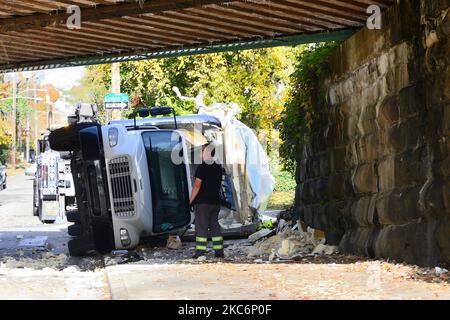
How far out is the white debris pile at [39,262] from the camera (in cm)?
1426

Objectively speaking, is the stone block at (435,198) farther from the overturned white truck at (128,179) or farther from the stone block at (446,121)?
the overturned white truck at (128,179)

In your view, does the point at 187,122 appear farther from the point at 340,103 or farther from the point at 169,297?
the point at 169,297

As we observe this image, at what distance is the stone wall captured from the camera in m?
10.0

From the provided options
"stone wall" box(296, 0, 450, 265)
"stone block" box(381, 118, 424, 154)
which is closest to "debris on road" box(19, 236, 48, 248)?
"stone wall" box(296, 0, 450, 265)

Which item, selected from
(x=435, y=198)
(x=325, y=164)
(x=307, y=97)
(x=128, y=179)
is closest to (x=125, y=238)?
(x=128, y=179)

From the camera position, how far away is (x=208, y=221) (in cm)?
1409

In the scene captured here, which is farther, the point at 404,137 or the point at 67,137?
the point at 67,137

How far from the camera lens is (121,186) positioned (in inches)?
635

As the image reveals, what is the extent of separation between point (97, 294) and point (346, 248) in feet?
16.6

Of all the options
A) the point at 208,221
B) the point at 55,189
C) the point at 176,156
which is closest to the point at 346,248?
the point at 208,221

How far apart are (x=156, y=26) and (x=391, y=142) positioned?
417 cm

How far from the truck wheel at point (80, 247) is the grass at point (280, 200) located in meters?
15.0

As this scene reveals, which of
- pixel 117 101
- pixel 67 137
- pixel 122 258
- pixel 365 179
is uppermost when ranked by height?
pixel 117 101

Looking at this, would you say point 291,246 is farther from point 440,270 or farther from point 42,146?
point 42,146
